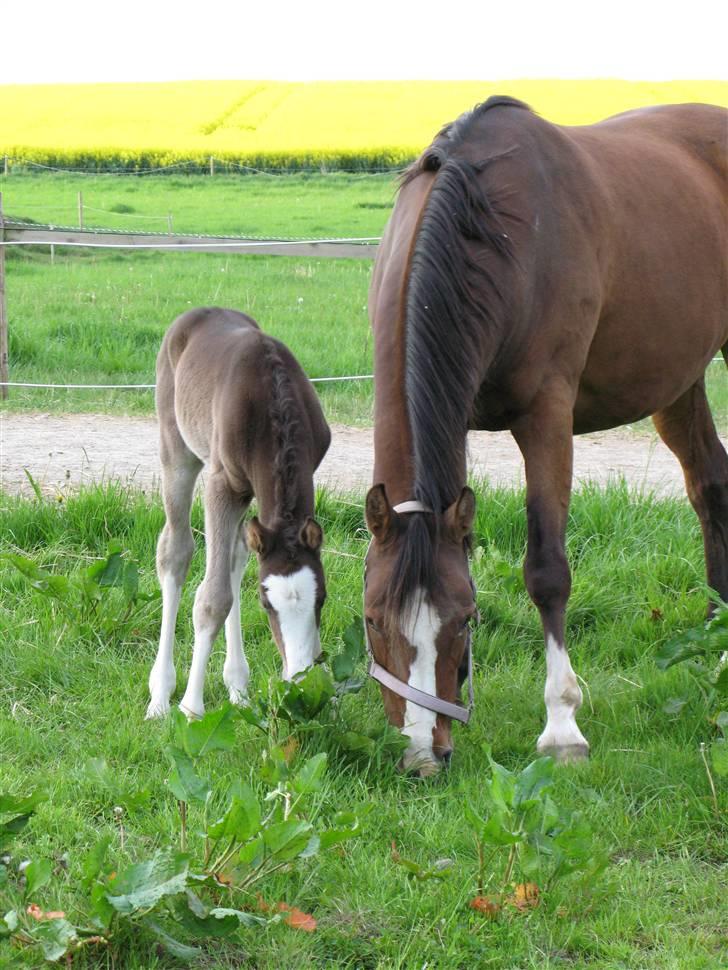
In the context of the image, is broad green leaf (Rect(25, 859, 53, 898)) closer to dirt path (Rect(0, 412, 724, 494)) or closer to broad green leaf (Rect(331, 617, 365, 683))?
broad green leaf (Rect(331, 617, 365, 683))

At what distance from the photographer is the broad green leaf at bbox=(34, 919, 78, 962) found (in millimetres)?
2459

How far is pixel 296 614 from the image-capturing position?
3.59m

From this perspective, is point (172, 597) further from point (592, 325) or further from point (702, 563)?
point (702, 563)

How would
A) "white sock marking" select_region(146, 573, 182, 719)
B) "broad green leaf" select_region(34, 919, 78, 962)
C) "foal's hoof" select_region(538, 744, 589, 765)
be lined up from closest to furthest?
"broad green leaf" select_region(34, 919, 78, 962)
"foal's hoof" select_region(538, 744, 589, 765)
"white sock marking" select_region(146, 573, 182, 719)

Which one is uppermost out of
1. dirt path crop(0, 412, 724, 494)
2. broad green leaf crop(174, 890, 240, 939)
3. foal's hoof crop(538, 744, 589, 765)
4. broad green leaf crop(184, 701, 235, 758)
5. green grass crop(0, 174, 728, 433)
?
broad green leaf crop(184, 701, 235, 758)

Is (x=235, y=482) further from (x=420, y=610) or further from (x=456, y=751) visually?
(x=456, y=751)

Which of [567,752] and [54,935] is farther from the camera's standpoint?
[567,752]

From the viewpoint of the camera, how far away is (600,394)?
4602 millimetres

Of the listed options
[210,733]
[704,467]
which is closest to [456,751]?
[210,733]

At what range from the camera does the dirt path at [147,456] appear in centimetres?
698

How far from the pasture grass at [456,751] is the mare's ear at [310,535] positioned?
2.02ft

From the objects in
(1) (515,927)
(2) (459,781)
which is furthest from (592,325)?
(1) (515,927)

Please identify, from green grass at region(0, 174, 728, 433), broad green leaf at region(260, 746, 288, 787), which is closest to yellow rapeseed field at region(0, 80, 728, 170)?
green grass at region(0, 174, 728, 433)

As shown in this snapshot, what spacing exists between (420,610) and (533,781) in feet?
2.25
